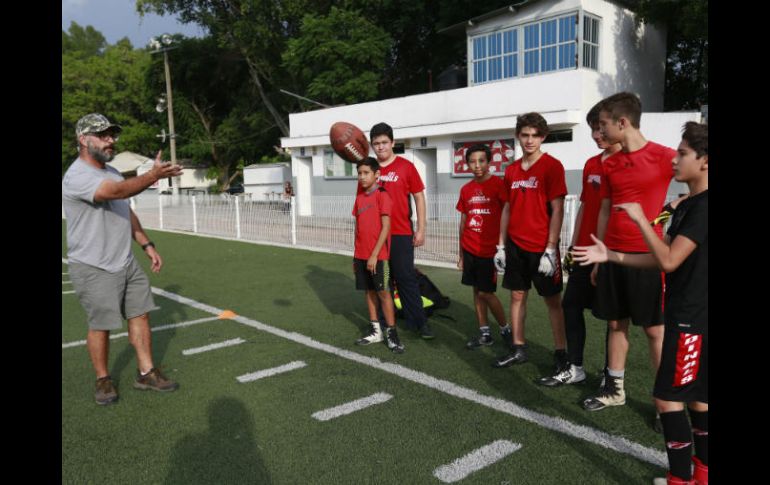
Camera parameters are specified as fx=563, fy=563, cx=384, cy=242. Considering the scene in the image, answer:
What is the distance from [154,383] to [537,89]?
1415cm

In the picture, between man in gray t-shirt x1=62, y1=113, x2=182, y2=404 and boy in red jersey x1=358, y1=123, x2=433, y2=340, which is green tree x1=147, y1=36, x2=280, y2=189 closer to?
boy in red jersey x1=358, y1=123, x2=433, y2=340

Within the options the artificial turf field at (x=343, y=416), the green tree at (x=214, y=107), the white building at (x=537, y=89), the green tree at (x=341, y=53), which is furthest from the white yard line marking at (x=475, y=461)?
the green tree at (x=214, y=107)

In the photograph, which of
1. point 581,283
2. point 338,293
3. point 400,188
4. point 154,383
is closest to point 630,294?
point 581,283

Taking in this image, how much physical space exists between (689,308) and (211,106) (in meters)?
42.6

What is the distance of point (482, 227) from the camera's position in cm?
497

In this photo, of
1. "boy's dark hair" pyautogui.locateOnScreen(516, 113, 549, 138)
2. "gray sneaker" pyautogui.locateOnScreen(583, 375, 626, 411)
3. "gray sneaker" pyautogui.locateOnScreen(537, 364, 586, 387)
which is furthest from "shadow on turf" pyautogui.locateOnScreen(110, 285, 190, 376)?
"boy's dark hair" pyautogui.locateOnScreen(516, 113, 549, 138)

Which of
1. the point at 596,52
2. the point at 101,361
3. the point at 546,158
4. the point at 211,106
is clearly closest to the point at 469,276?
the point at 546,158

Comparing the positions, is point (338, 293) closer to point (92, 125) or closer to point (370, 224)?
point (370, 224)

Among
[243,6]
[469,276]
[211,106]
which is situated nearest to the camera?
[469,276]

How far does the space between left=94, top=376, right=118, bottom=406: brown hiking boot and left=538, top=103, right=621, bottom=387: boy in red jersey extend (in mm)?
3191

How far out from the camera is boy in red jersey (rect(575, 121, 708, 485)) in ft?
7.70

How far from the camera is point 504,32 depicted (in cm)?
1830
